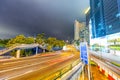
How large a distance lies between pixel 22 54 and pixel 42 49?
16.6m

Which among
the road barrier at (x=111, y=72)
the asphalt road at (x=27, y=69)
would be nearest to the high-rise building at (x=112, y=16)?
the road barrier at (x=111, y=72)

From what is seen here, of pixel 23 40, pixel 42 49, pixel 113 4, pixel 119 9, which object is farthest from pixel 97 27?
pixel 23 40

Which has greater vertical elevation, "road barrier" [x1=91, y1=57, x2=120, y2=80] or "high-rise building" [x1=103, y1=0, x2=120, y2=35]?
"high-rise building" [x1=103, y1=0, x2=120, y2=35]

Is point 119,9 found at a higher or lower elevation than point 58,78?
higher

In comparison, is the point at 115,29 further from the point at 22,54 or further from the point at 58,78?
the point at 58,78

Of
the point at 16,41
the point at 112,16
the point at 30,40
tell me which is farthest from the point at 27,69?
the point at 112,16

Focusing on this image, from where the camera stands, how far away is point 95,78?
20.5 meters

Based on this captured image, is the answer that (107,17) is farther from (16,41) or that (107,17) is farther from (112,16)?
(16,41)

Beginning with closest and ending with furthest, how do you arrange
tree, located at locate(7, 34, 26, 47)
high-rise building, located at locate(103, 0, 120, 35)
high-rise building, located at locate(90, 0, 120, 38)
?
tree, located at locate(7, 34, 26, 47) < high-rise building, located at locate(103, 0, 120, 35) < high-rise building, located at locate(90, 0, 120, 38)

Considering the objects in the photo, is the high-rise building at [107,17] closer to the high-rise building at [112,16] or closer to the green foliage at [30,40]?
the high-rise building at [112,16]

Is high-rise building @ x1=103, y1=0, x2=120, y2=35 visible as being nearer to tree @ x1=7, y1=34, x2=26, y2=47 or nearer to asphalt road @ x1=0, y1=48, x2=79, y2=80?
tree @ x1=7, y1=34, x2=26, y2=47

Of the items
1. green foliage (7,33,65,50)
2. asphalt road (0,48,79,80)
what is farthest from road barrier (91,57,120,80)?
green foliage (7,33,65,50)

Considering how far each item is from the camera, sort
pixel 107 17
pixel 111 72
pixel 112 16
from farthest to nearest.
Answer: pixel 107 17
pixel 112 16
pixel 111 72

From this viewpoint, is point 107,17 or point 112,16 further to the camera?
point 107,17
